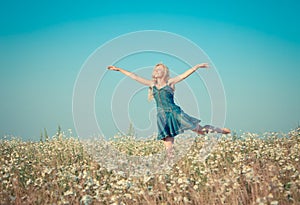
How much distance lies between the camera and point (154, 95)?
1059cm

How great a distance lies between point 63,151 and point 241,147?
4.34 metres

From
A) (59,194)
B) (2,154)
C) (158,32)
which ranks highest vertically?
(158,32)

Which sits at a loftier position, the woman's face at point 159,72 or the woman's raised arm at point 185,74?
the woman's face at point 159,72

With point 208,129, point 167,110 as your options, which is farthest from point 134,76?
point 208,129

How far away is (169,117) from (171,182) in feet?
15.1

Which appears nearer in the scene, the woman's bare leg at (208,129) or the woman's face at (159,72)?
the woman's bare leg at (208,129)

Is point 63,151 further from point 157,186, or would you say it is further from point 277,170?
point 277,170

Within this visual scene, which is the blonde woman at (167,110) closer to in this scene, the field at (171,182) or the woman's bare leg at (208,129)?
the woman's bare leg at (208,129)

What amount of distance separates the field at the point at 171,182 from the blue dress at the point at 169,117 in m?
0.96

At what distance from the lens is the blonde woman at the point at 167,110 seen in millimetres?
10211

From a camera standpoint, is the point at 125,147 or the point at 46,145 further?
the point at 46,145

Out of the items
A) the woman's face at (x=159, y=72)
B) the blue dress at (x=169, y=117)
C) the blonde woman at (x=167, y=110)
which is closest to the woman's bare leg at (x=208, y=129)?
the blonde woman at (x=167, y=110)

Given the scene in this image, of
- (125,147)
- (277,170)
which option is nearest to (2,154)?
(125,147)

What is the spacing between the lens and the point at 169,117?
10359 mm
